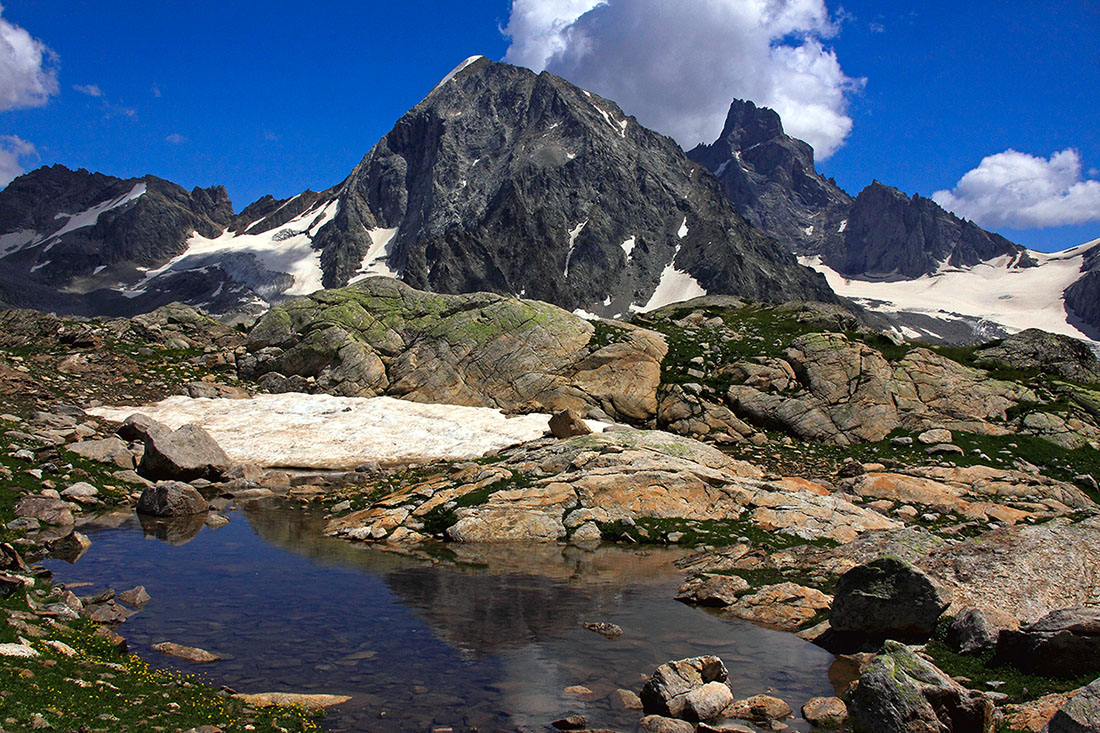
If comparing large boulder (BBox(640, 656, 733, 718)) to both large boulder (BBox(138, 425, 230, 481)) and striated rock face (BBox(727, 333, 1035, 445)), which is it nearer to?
large boulder (BBox(138, 425, 230, 481))

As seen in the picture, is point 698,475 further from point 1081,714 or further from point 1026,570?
point 1081,714

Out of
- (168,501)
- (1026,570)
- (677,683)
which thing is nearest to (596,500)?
(1026,570)

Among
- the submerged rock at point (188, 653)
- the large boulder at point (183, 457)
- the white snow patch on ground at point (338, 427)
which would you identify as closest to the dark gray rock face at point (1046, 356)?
the white snow patch on ground at point (338, 427)

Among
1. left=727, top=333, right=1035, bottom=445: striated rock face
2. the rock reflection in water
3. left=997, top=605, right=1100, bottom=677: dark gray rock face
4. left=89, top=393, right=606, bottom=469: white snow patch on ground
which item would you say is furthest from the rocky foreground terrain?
left=89, top=393, right=606, bottom=469: white snow patch on ground

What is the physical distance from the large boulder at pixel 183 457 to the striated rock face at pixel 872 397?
32.0 metres

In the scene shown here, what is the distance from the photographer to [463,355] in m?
46.9

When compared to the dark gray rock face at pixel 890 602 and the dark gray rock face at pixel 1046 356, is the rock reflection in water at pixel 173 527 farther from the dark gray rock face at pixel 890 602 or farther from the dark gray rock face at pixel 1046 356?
the dark gray rock face at pixel 1046 356

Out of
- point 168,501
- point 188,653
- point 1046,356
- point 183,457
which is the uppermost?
point 1046,356

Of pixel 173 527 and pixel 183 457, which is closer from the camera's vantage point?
pixel 173 527

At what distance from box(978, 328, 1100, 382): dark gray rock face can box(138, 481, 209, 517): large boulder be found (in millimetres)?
53968

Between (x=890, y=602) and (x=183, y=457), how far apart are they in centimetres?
2776

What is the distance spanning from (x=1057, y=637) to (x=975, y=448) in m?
32.3

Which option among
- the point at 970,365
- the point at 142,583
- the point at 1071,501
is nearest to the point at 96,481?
the point at 142,583

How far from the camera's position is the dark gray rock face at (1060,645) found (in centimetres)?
1012
